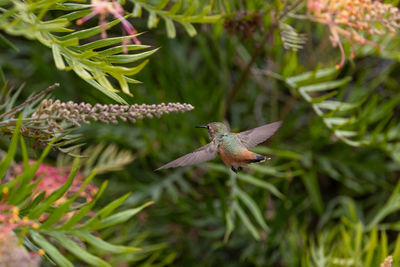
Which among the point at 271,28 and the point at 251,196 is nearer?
the point at 271,28

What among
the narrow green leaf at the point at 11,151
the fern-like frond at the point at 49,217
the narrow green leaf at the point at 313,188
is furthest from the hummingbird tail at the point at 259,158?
the narrow green leaf at the point at 313,188

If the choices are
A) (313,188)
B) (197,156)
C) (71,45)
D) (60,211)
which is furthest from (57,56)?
(313,188)

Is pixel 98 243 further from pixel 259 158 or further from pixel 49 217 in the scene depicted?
pixel 259 158

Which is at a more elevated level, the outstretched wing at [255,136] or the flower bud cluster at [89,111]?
the flower bud cluster at [89,111]

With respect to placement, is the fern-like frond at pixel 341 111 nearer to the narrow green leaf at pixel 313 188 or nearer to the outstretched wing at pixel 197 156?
A: the narrow green leaf at pixel 313 188

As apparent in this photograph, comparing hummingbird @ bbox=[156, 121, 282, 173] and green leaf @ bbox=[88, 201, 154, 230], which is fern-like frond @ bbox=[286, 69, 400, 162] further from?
green leaf @ bbox=[88, 201, 154, 230]

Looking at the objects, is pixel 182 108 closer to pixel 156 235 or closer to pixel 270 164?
pixel 270 164

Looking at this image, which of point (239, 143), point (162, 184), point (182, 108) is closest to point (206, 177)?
point (162, 184)

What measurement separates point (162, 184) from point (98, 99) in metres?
0.28

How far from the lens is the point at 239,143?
92cm

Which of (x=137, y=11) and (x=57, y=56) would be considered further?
(x=137, y=11)

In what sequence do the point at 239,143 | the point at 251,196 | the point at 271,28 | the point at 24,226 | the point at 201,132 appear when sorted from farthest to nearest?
the point at 201,132, the point at 251,196, the point at 271,28, the point at 239,143, the point at 24,226

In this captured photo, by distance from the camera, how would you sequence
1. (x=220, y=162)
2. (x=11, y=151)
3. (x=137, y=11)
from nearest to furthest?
(x=11, y=151), (x=137, y=11), (x=220, y=162)

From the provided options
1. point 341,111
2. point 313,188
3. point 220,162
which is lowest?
point 313,188
